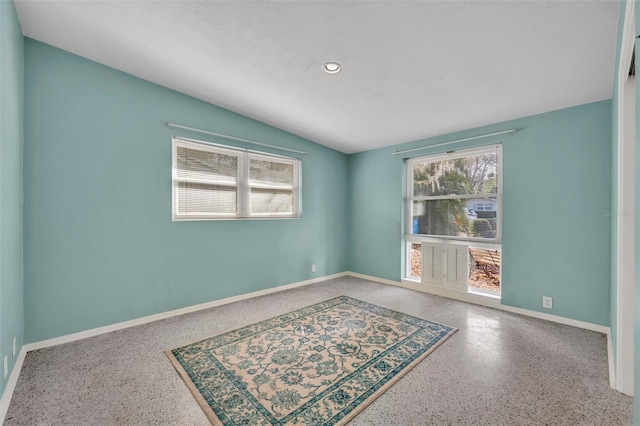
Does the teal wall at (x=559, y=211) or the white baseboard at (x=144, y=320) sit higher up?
the teal wall at (x=559, y=211)

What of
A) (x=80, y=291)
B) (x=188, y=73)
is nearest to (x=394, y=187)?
(x=188, y=73)

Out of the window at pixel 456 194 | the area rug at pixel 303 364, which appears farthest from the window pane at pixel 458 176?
the area rug at pixel 303 364

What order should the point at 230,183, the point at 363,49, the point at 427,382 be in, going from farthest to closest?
the point at 230,183 < the point at 363,49 < the point at 427,382

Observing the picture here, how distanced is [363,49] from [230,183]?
7.69 feet

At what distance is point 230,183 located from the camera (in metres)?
3.69

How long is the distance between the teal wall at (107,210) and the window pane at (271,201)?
1.08 ft

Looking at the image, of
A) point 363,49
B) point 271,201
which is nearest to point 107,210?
point 271,201

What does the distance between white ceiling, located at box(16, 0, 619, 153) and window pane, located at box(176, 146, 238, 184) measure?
0.70m

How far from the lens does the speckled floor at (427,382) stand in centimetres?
160

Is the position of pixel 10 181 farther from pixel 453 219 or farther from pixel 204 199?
pixel 453 219

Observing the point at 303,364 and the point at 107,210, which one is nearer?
the point at 303,364

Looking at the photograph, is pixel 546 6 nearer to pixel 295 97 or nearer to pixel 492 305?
pixel 295 97

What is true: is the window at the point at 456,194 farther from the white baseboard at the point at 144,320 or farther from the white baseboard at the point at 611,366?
the white baseboard at the point at 144,320

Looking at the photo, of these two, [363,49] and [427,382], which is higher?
[363,49]
